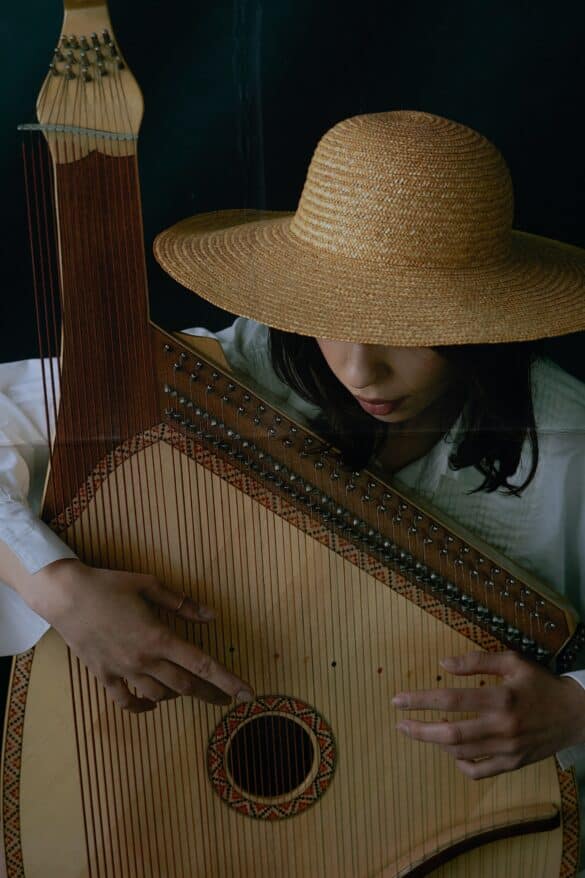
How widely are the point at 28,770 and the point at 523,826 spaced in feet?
2.33

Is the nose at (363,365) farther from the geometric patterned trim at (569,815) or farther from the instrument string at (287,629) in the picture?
the geometric patterned trim at (569,815)

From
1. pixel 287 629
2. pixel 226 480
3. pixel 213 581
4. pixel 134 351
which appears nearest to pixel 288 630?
pixel 287 629

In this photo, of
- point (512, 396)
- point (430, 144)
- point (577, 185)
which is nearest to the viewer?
point (430, 144)

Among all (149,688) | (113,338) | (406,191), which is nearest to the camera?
(406,191)

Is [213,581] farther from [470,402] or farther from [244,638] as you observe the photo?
[470,402]

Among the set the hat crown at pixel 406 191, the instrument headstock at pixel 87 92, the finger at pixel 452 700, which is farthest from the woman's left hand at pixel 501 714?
the instrument headstock at pixel 87 92

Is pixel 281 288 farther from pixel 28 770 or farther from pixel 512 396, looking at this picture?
pixel 28 770

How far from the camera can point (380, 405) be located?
4.77 feet

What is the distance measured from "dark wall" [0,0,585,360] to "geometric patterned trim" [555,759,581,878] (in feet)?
2.73

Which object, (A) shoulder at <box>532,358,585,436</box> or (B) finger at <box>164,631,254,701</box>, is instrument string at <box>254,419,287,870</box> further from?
(A) shoulder at <box>532,358,585,436</box>

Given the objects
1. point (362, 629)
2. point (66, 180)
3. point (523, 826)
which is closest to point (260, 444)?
point (362, 629)

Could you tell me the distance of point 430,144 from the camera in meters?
1.29

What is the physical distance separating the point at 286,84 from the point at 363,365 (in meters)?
0.36

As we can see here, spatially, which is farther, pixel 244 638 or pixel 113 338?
pixel 244 638
